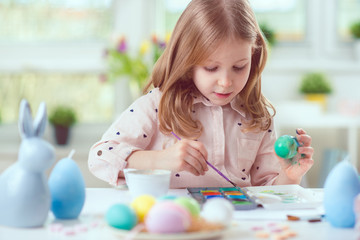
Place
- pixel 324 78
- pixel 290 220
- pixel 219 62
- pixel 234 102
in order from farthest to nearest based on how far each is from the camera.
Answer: pixel 324 78
pixel 234 102
pixel 219 62
pixel 290 220


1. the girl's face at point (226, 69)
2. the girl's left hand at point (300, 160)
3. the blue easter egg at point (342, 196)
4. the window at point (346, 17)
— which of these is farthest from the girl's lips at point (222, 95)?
the window at point (346, 17)

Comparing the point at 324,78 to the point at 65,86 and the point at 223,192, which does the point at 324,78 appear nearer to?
the point at 65,86

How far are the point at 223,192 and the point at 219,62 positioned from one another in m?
0.35

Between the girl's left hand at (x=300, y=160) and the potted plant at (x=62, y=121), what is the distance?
6.42 ft

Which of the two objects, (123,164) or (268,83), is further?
(268,83)

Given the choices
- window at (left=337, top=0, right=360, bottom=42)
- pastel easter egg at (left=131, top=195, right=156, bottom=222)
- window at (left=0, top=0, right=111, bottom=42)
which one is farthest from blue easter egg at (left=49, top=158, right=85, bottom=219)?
window at (left=337, top=0, right=360, bottom=42)

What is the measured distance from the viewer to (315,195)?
1.07m

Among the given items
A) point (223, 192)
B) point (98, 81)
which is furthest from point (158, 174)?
point (98, 81)

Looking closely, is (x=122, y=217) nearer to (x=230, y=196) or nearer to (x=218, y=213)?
(x=218, y=213)

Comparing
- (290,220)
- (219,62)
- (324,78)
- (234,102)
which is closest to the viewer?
(290,220)

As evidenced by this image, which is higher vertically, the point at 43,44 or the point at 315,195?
the point at 43,44

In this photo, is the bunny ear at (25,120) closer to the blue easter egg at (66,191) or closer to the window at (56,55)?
the blue easter egg at (66,191)

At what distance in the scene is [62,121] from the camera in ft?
9.82

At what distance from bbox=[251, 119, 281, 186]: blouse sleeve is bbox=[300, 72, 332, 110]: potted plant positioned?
169 centimetres
